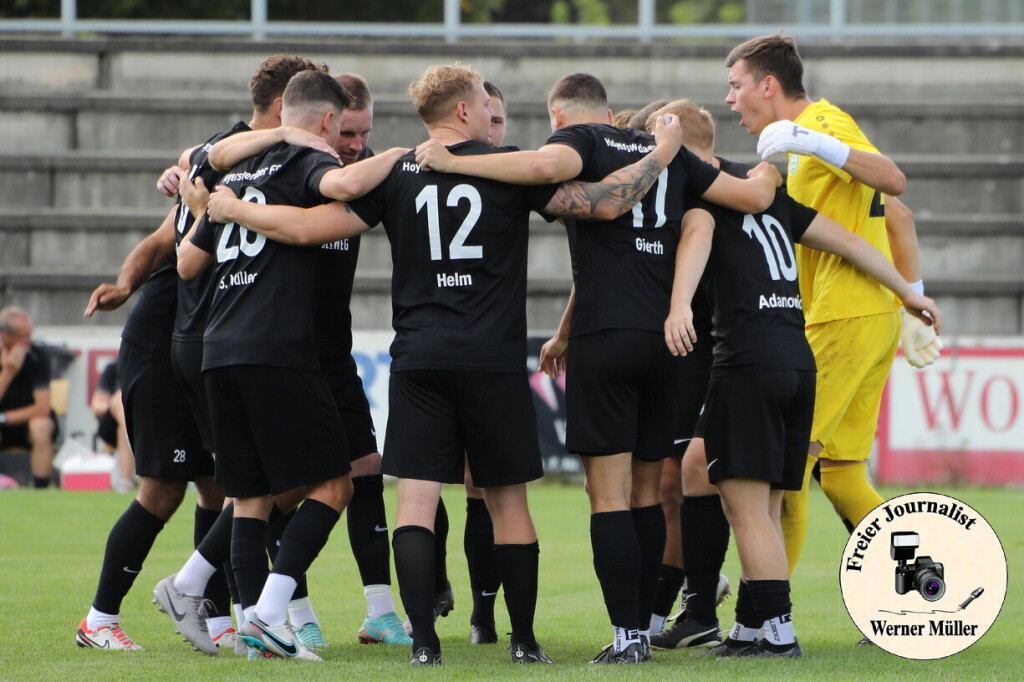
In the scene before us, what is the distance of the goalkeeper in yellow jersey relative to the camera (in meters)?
5.90

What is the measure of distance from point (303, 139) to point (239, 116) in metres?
12.6

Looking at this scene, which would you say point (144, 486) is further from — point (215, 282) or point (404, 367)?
point (404, 367)

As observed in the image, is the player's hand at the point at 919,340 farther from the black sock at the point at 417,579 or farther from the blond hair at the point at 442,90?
the black sock at the point at 417,579

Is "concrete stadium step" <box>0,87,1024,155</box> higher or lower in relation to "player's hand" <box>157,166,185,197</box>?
higher

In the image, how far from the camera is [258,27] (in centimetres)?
1867

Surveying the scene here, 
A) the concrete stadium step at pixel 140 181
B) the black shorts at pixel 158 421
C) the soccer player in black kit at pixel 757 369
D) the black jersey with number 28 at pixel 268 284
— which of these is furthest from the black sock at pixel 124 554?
the concrete stadium step at pixel 140 181

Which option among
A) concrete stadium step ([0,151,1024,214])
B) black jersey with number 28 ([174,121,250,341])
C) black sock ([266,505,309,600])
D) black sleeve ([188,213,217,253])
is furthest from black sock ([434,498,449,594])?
concrete stadium step ([0,151,1024,214])

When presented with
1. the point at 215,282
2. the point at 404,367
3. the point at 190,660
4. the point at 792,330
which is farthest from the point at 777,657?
the point at 215,282

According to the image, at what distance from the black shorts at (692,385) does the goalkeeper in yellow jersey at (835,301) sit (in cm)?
54

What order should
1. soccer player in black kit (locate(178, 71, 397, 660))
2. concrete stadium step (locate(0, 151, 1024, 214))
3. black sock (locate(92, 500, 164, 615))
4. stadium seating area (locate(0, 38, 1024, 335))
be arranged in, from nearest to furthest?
soccer player in black kit (locate(178, 71, 397, 660)), black sock (locate(92, 500, 164, 615)), stadium seating area (locate(0, 38, 1024, 335)), concrete stadium step (locate(0, 151, 1024, 214))

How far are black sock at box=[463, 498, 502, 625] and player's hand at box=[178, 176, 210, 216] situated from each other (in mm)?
1703

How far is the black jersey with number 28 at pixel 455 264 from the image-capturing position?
17.1 feet

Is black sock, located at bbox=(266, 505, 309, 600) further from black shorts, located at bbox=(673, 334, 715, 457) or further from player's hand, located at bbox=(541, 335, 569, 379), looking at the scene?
black shorts, located at bbox=(673, 334, 715, 457)

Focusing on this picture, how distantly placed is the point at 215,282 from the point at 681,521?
226 cm
